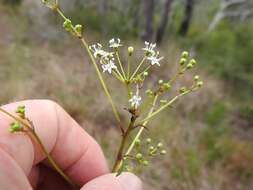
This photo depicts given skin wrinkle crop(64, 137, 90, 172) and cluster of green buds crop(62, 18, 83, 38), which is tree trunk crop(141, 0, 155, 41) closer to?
skin wrinkle crop(64, 137, 90, 172)

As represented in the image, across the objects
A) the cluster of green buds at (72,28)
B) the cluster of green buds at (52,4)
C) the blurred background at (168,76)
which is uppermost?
the cluster of green buds at (52,4)

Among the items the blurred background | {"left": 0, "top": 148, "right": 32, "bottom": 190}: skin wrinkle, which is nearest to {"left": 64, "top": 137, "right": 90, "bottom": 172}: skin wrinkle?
{"left": 0, "top": 148, "right": 32, "bottom": 190}: skin wrinkle

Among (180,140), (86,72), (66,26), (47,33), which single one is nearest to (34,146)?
(66,26)

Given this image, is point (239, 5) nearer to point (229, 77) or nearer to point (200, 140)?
point (229, 77)

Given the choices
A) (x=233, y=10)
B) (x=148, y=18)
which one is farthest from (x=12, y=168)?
(x=233, y=10)

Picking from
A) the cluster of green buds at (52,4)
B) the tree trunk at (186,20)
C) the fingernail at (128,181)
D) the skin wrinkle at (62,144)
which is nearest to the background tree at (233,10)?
the tree trunk at (186,20)

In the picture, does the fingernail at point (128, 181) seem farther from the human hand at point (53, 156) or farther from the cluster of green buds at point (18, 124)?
the cluster of green buds at point (18, 124)
